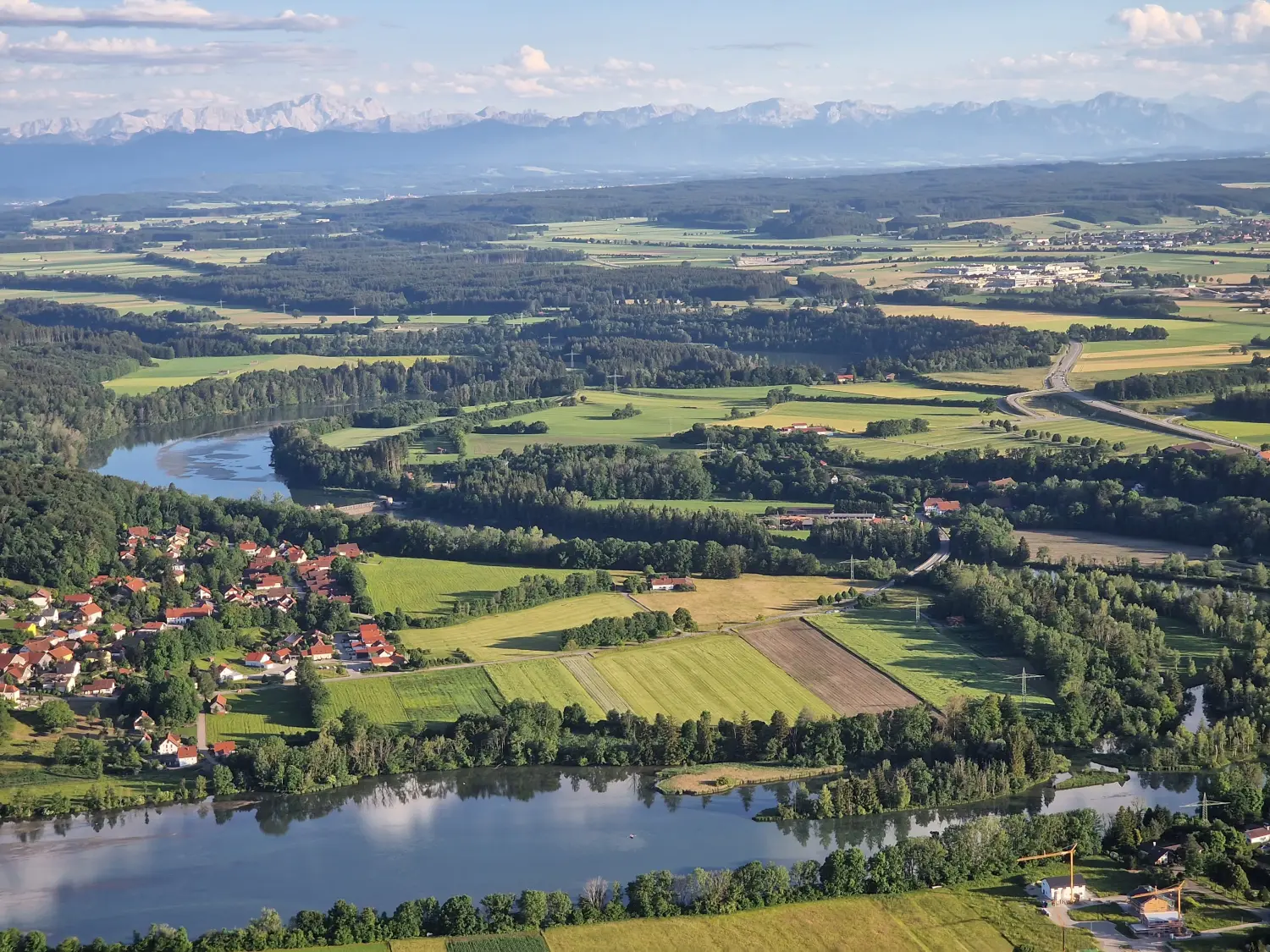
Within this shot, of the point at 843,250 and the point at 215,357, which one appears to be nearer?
the point at 215,357

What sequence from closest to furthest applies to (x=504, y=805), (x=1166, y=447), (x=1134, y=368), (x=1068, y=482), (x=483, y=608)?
(x=504, y=805) < (x=483, y=608) < (x=1068, y=482) < (x=1166, y=447) < (x=1134, y=368)

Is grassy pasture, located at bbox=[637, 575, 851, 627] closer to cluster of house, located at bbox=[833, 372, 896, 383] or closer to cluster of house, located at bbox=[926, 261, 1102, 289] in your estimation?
cluster of house, located at bbox=[833, 372, 896, 383]

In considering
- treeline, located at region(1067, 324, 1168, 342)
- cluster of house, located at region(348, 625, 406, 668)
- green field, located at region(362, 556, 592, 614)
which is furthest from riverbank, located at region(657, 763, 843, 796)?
treeline, located at region(1067, 324, 1168, 342)

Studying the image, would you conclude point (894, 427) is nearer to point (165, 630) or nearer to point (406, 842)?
point (165, 630)

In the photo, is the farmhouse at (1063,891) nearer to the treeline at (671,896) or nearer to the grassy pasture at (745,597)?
the treeline at (671,896)

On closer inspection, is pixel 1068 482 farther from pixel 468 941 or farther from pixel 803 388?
pixel 468 941

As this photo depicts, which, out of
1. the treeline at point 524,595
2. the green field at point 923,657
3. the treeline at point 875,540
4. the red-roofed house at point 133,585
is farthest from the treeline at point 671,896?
the red-roofed house at point 133,585

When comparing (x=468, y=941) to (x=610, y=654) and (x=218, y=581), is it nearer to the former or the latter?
(x=610, y=654)

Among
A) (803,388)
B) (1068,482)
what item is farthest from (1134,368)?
(1068,482)

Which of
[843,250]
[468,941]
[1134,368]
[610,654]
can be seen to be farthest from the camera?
[843,250]
